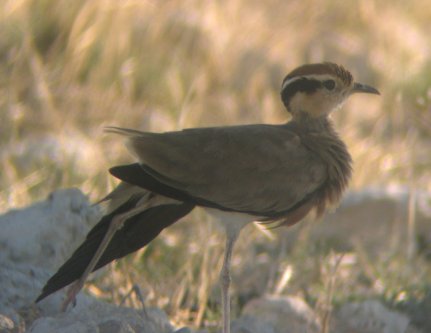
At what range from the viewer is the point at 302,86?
15.2 feet

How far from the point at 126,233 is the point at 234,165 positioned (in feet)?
1.58

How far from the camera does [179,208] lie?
4195mm

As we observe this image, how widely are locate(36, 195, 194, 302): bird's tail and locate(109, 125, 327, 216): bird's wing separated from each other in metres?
0.14

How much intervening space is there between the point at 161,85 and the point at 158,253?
292 cm

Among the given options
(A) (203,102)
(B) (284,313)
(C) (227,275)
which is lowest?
(B) (284,313)

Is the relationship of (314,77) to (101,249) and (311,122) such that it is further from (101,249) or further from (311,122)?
(101,249)

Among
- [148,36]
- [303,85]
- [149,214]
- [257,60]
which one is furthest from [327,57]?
[149,214]

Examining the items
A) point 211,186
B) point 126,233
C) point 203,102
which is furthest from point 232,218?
point 203,102

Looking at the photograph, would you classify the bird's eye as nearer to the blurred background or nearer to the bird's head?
the bird's head

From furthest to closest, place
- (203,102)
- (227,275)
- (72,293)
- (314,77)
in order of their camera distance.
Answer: (203,102) < (314,77) < (227,275) < (72,293)

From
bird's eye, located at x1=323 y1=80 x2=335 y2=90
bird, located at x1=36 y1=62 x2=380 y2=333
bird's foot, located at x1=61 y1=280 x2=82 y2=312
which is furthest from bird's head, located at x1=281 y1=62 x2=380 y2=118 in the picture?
bird's foot, located at x1=61 y1=280 x2=82 y2=312

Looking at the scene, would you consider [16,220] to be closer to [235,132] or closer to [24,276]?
[24,276]

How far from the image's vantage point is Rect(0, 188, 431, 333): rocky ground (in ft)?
12.7

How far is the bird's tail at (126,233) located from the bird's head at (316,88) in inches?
31.1
